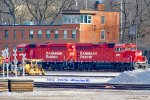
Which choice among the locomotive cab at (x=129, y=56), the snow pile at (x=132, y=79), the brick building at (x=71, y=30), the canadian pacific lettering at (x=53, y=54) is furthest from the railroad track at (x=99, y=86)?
the brick building at (x=71, y=30)

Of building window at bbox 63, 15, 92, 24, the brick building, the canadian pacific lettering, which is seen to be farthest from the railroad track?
building window at bbox 63, 15, 92, 24

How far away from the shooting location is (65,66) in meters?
67.6

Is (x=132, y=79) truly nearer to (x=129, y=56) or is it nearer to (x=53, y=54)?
(x=129, y=56)

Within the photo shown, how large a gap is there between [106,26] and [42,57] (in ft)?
46.7

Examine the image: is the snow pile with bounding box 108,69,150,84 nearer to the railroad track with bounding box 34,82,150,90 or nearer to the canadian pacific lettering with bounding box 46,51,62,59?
the railroad track with bounding box 34,82,150,90

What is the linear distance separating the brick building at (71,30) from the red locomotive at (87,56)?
883 cm

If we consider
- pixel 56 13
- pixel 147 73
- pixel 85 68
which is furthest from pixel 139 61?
pixel 56 13

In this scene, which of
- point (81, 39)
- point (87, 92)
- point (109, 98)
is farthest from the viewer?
point (81, 39)

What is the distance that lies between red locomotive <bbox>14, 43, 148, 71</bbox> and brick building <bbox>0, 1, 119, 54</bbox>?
29.0 ft

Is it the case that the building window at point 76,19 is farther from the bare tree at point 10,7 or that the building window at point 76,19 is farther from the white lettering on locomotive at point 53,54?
the bare tree at point 10,7

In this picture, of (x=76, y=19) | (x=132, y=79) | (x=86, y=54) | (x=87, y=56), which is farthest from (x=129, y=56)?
(x=132, y=79)

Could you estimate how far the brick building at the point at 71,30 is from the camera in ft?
251

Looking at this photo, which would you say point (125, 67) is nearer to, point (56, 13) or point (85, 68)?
point (85, 68)

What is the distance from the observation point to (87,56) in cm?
6738
